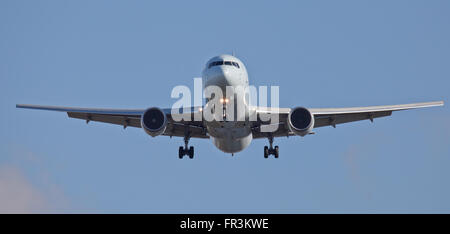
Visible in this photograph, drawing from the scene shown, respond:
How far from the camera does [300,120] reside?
40.6 m

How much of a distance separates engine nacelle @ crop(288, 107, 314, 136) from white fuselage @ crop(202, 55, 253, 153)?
2315mm

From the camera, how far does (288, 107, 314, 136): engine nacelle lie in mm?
40438

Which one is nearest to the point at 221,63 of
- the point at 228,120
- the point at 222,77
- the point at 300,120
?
the point at 222,77

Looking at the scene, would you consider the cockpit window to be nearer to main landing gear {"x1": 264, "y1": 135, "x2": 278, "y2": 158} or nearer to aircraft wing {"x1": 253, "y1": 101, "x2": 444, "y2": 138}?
aircraft wing {"x1": 253, "y1": 101, "x2": 444, "y2": 138}

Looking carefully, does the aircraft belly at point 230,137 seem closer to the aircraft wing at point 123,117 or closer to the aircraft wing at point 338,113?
the aircraft wing at point 338,113

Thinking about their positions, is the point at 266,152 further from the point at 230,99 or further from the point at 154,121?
the point at 154,121

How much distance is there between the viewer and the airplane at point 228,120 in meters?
40.1

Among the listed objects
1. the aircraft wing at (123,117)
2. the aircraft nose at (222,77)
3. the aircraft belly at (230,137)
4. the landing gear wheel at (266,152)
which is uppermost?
the aircraft wing at (123,117)

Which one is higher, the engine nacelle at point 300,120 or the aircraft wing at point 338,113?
the aircraft wing at point 338,113

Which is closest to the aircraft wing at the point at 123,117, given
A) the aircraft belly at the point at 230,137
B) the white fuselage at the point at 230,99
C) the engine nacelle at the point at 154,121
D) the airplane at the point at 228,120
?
the airplane at the point at 228,120

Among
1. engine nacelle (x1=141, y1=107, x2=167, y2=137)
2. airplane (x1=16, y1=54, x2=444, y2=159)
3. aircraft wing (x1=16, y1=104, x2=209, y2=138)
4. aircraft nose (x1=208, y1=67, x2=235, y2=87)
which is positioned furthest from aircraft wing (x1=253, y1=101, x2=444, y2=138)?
engine nacelle (x1=141, y1=107, x2=167, y2=137)

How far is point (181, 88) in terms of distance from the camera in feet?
134

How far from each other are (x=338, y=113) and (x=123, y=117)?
472 inches
